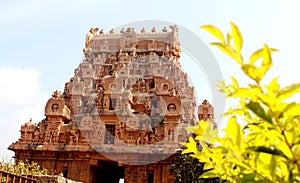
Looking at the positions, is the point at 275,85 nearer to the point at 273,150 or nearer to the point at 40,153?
the point at 273,150

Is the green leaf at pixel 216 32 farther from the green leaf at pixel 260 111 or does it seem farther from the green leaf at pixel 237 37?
the green leaf at pixel 260 111

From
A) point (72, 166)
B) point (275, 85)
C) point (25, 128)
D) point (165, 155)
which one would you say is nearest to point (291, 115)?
point (275, 85)

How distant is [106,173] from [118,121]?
4251 mm

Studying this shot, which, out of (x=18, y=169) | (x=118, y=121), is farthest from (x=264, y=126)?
(x=118, y=121)

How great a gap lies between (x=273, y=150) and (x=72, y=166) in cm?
1872

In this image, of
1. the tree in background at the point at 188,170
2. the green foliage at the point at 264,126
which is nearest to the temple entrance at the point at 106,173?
the tree in background at the point at 188,170

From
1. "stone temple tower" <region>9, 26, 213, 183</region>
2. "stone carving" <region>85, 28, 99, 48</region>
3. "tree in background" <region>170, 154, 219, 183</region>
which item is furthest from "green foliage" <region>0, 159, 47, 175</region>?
"stone carving" <region>85, 28, 99, 48</region>

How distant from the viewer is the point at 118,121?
64.3 ft

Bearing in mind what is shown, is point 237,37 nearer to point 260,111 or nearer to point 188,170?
point 260,111

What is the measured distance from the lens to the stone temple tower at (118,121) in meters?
18.1

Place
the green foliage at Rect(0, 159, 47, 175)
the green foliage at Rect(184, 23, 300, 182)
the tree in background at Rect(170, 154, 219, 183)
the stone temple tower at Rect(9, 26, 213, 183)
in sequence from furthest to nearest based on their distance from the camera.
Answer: the stone temple tower at Rect(9, 26, 213, 183) → the tree in background at Rect(170, 154, 219, 183) → the green foliage at Rect(0, 159, 47, 175) → the green foliage at Rect(184, 23, 300, 182)

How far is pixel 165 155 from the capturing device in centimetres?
1753

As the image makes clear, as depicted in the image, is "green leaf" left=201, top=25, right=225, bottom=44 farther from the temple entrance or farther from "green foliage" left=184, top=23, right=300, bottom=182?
the temple entrance

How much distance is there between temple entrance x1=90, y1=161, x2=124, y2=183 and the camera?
62.6 ft
